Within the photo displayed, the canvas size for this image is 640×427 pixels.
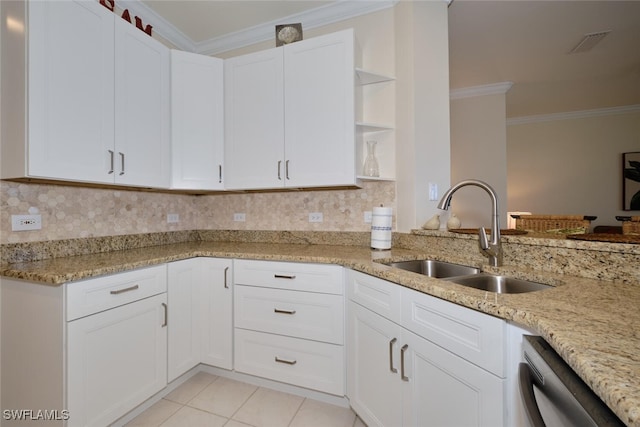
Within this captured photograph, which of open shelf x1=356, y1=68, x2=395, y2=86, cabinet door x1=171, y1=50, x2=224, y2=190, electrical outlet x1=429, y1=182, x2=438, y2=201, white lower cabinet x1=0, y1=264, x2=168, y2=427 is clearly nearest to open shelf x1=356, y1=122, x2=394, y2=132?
open shelf x1=356, y1=68, x2=395, y2=86

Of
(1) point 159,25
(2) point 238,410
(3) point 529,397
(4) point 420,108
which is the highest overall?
(1) point 159,25

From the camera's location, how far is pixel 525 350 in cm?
75

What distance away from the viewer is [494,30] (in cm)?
246

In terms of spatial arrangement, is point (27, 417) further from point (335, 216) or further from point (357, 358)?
point (335, 216)

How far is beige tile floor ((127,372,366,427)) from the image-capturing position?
1.51 metres

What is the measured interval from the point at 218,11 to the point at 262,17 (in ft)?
1.10

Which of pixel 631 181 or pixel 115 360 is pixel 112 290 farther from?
pixel 631 181

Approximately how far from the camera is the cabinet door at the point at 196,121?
2.04 m

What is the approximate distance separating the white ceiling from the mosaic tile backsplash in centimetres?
136

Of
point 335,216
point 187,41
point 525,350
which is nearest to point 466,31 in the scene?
point 335,216

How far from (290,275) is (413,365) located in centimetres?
82

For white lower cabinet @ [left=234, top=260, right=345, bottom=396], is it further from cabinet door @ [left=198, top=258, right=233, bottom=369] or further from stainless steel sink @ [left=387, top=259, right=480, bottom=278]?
stainless steel sink @ [left=387, top=259, right=480, bottom=278]

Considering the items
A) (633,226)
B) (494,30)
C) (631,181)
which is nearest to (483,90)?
(494,30)

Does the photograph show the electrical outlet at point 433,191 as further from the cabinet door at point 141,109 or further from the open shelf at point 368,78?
the cabinet door at point 141,109
